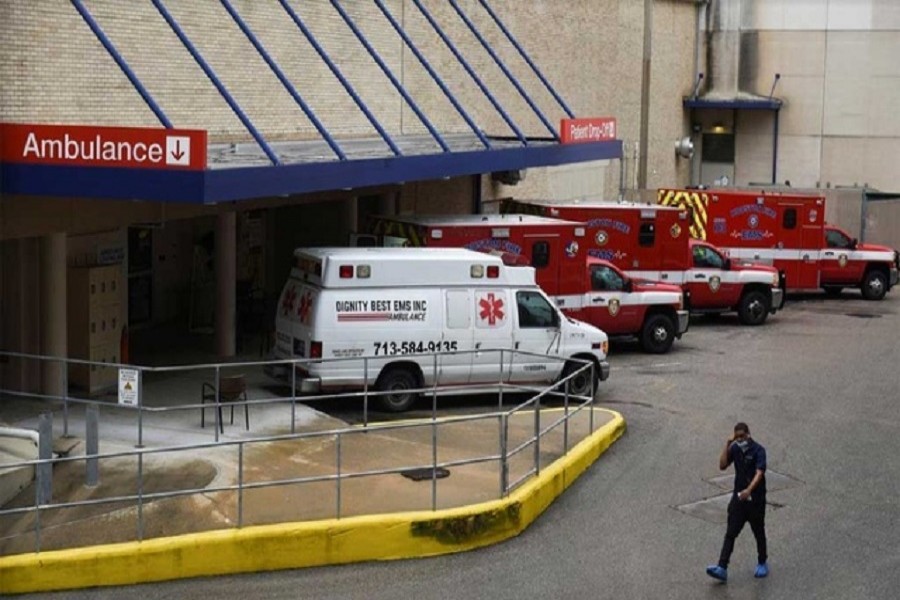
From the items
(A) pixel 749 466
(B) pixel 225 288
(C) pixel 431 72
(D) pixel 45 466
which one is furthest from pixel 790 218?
(D) pixel 45 466

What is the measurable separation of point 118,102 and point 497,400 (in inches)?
282

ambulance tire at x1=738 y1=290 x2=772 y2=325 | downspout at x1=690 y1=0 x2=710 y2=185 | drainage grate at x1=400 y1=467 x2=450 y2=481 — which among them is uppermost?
downspout at x1=690 y1=0 x2=710 y2=185

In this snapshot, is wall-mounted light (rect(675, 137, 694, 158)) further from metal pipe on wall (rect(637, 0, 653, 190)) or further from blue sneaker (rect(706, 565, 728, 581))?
blue sneaker (rect(706, 565, 728, 581))

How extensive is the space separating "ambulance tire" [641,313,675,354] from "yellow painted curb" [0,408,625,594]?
12262mm

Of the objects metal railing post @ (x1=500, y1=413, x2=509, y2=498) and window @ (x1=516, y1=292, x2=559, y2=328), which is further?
window @ (x1=516, y1=292, x2=559, y2=328)

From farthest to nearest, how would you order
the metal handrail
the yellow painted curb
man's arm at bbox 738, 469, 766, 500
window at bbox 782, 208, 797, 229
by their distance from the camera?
window at bbox 782, 208, 797, 229
man's arm at bbox 738, 469, 766, 500
the metal handrail
the yellow painted curb

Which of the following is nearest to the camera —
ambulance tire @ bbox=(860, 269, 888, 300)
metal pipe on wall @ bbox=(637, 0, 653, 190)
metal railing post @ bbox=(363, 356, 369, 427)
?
metal railing post @ bbox=(363, 356, 369, 427)

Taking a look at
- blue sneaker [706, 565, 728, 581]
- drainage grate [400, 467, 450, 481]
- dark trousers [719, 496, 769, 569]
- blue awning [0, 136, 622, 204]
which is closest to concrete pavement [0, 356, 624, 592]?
drainage grate [400, 467, 450, 481]

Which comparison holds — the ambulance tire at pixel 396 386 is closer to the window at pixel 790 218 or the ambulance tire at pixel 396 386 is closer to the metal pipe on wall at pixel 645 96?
the window at pixel 790 218

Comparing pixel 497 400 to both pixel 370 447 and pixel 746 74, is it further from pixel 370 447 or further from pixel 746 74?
pixel 746 74

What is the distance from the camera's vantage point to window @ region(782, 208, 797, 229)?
1425 inches

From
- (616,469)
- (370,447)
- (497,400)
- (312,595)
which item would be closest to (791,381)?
(497,400)

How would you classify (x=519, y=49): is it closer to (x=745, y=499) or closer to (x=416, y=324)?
(x=416, y=324)

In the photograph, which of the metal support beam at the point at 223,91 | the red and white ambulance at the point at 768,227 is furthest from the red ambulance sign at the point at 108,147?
the red and white ambulance at the point at 768,227
